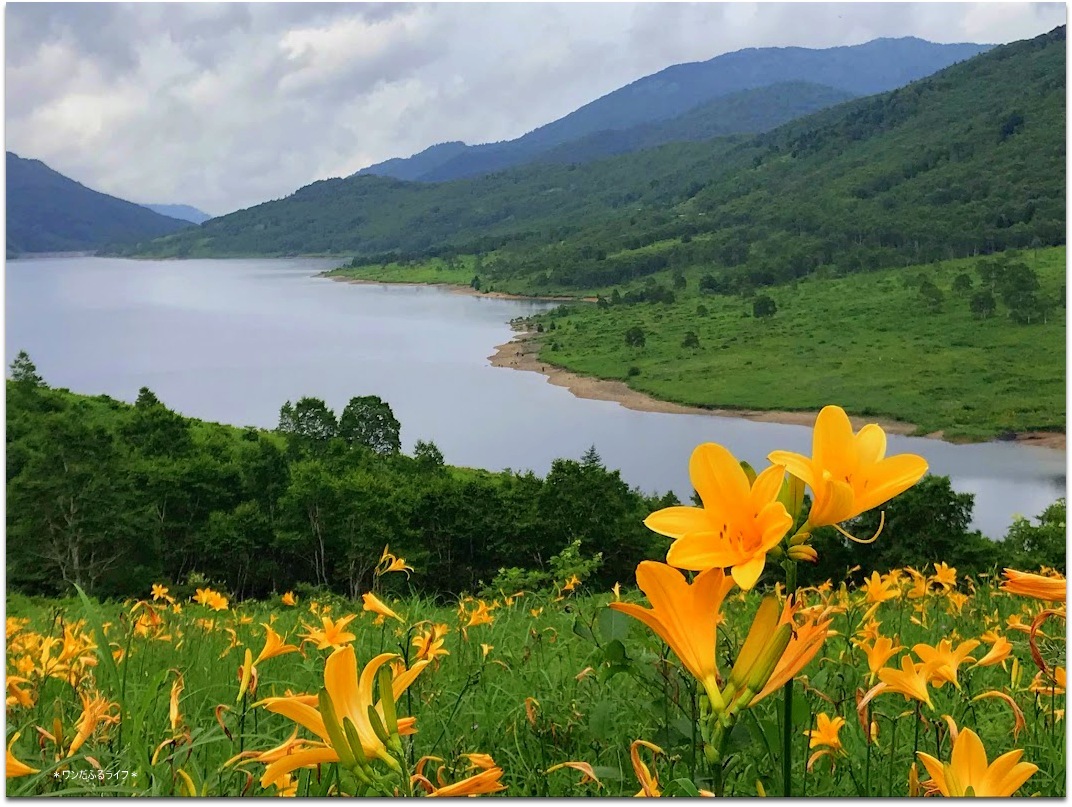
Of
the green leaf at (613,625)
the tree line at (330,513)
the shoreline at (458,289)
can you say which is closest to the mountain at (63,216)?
the tree line at (330,513)

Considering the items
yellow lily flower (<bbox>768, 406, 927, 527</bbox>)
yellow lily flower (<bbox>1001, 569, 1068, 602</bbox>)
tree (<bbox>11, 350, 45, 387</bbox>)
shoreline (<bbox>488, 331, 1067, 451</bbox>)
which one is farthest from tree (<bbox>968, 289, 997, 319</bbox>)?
tree (<bbox>11, 350, 45, 387</bbox>)

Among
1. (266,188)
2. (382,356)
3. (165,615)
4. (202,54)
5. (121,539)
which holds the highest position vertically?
(202,54)

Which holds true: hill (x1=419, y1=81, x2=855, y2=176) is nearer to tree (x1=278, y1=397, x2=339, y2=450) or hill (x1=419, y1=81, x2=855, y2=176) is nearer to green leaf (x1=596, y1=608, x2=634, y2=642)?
tree (x1=278, y1=397, x2=339, y2=450)

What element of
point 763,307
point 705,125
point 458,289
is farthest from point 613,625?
point 458,289

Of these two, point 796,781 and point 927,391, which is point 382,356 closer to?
point 927,391

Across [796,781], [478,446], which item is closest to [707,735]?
[796,781]

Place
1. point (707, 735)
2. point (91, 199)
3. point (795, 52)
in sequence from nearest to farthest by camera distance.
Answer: point (707, 735), point (795, 52), point (91, 199)

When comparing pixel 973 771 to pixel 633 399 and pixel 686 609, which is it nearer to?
pixel 686 609
